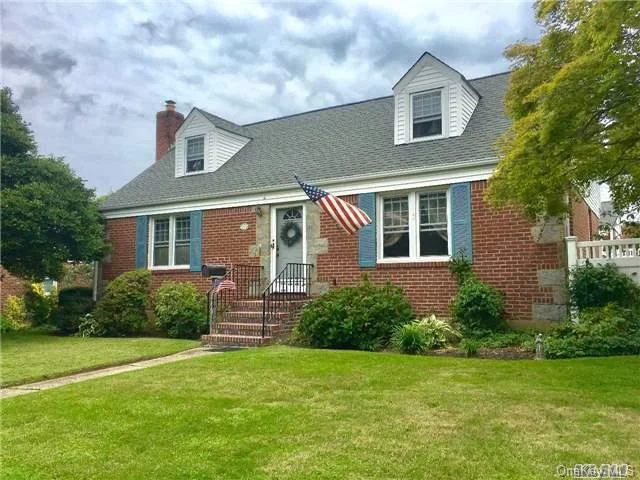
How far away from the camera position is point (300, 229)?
13.1 m

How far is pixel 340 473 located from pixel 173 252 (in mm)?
12404

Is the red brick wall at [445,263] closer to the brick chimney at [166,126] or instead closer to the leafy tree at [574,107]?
the leafy tree at [574,107]

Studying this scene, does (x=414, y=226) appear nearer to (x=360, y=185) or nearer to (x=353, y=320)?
(x=360, y=185)

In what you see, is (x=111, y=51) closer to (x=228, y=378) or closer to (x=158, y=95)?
(x=228, y=378)

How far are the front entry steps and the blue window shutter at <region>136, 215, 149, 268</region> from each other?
4382 mm

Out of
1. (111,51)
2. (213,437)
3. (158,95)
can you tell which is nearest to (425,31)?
(111,51)

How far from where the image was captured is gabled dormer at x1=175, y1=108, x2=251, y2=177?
15.7 m

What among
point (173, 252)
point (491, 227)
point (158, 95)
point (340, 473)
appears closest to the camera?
point (340, 473)

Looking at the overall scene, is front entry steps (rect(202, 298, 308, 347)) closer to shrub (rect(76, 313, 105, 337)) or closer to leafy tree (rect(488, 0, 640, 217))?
shrub (rect(76, 313, 105, 337))

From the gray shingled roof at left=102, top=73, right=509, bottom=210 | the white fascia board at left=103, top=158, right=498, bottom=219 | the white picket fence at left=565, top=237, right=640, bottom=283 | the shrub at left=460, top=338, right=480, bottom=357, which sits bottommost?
the shrub at left=460, top=338, right=480, bottom=357

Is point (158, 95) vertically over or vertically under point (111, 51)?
over

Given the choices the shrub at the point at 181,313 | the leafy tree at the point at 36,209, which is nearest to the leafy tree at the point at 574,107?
the shrub at the point at 181,313

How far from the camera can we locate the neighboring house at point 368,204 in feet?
34.4

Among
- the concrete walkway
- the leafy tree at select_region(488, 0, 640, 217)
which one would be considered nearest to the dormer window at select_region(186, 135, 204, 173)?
the concrete walkway
